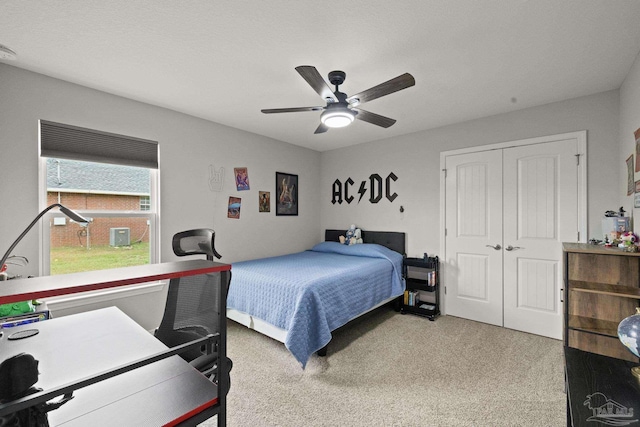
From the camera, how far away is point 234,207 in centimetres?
392

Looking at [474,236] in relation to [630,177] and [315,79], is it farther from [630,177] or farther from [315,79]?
[315,79]

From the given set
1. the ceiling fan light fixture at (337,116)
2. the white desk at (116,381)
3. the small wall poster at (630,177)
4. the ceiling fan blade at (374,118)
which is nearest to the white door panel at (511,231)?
the small wall poster at (630,177)

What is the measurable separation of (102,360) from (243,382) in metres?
1.35

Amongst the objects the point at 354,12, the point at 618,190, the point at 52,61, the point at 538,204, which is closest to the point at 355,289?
the point at 538,204

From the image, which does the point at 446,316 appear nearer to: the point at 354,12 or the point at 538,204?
the point at 538,204

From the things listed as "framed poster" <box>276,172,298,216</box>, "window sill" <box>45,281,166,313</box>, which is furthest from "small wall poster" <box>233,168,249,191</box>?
"window sill" <box>45,281,166,313</box>

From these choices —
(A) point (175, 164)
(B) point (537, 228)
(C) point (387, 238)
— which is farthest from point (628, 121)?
(A) point (175, 164)

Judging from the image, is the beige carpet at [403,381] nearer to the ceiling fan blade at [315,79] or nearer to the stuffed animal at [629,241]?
the stuffed animal at [629,241]

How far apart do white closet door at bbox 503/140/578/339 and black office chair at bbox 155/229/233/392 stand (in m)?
3.30

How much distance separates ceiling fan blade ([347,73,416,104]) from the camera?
1.93 m

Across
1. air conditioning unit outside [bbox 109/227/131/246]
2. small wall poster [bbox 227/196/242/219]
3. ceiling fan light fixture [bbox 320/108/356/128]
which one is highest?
ceiling fan light fixture [bbox 320/108/356/128]

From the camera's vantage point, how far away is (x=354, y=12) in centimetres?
173

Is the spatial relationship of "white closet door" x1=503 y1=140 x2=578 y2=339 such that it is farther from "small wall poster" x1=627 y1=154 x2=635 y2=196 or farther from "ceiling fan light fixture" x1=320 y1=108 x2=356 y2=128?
"ceiling fan light fixture" x1=320 y1=108 x2=356 y2=128

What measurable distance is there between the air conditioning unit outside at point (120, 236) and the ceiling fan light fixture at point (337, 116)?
2.35 metres
